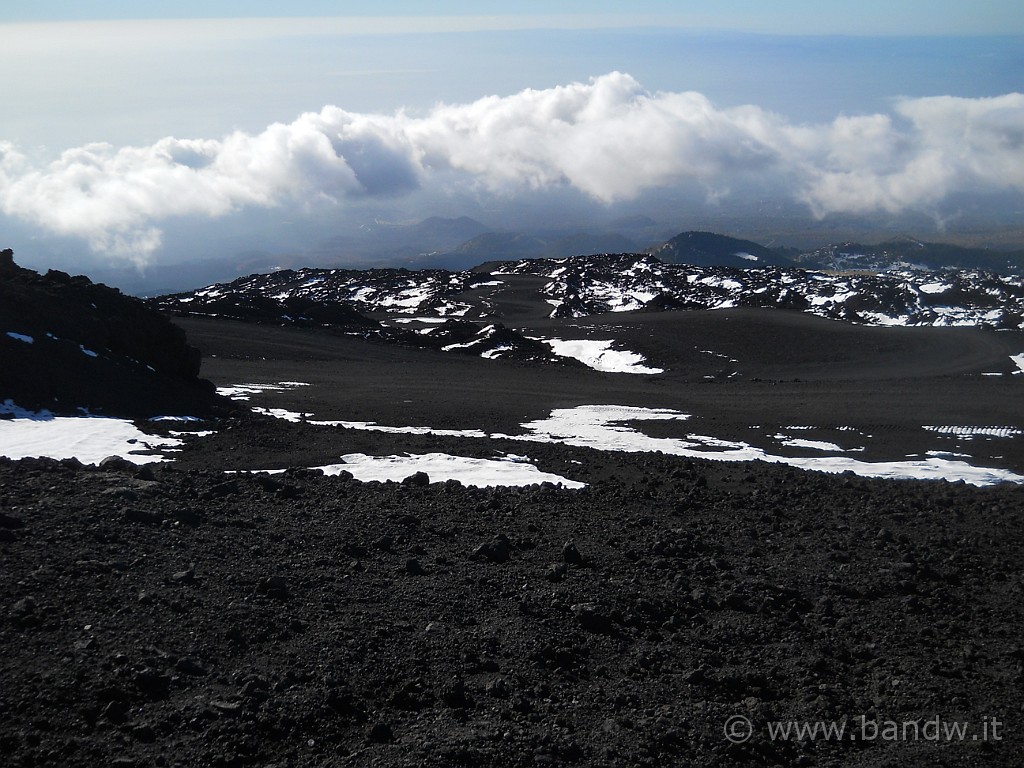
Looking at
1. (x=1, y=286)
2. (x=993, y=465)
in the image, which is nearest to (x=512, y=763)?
(x=993, y=465)

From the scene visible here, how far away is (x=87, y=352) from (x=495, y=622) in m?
17.5

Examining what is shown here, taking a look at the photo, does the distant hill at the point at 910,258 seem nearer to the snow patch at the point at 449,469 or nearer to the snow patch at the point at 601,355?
the snow patch at the point at 601,355

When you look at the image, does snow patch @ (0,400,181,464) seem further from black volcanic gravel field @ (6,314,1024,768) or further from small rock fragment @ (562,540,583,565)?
small rock fragment @ (562,540,583,565)

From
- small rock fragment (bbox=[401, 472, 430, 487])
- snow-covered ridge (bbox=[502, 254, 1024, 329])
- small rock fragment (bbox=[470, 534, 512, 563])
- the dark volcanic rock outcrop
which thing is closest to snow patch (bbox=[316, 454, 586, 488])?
small rock fragment (bbox=[401, 472, 430, 487])

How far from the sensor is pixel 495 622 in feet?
26.4

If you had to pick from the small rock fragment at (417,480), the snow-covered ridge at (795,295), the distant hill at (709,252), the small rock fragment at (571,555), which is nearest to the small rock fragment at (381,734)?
the small rock fragment at (571,555)

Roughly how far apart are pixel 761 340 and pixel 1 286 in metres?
37.3

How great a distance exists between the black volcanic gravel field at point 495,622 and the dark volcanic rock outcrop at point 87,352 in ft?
19.7

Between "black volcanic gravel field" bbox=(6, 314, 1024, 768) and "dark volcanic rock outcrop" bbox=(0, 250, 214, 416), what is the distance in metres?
5.99

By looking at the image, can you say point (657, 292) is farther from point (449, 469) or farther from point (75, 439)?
point (75, 439)

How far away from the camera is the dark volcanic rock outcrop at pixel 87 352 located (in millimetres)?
18500

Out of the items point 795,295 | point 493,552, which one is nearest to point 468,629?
point 493,552

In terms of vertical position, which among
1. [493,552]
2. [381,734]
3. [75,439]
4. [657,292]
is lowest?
[381,734]

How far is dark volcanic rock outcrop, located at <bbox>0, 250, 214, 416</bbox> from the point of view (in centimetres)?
1850
